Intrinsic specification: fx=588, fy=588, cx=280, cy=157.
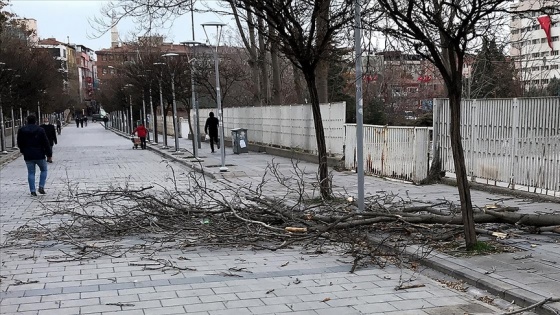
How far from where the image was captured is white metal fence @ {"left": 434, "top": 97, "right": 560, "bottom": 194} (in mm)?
10312

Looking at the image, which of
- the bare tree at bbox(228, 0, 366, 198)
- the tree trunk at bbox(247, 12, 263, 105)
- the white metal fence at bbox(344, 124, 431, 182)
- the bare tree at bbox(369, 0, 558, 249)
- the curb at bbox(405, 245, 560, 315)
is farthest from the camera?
the tree trunk at bbox(247, 12, 263, 105)

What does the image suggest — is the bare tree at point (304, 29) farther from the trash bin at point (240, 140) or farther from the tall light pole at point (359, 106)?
the trash bin at point (240, 140)

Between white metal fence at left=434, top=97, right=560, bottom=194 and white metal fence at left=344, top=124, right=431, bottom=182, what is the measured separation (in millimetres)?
562

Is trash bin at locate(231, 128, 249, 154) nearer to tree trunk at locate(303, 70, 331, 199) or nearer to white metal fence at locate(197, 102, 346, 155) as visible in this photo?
white metal fence at locate(197, 102, 346, 155)

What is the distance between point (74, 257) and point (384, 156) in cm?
957

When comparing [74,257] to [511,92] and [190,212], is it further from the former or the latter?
[511,92]

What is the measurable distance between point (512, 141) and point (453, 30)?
18.1 feet

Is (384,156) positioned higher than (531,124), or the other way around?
(531,124)

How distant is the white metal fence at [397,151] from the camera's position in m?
13.6

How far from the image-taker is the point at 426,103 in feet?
120

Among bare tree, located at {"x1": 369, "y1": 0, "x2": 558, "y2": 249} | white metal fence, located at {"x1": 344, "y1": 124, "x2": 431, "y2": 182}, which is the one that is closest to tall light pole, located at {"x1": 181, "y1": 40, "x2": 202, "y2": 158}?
white metal fence, located at {"x1": 344, "y1": 124, "x2": 431, "y2": 182}

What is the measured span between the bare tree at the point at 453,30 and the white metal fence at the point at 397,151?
22.2 feet

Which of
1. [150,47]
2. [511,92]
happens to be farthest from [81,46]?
[511,92]

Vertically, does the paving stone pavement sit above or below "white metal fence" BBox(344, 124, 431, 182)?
below
